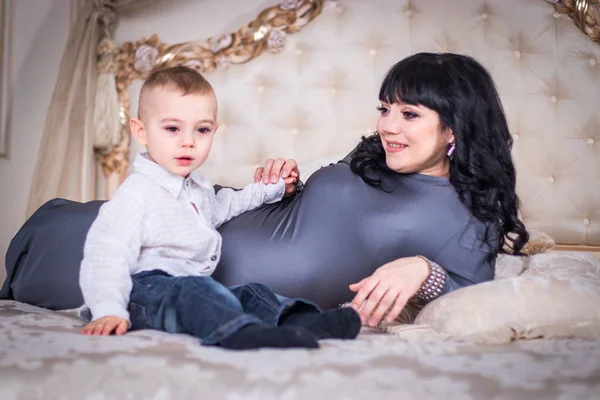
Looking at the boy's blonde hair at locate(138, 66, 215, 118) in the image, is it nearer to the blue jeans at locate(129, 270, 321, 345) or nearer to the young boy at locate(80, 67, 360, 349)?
the young boy at locate(80, 67, 360, 349)

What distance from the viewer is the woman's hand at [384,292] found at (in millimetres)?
1498

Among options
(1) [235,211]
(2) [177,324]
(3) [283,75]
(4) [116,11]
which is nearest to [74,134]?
(4) [116,11]

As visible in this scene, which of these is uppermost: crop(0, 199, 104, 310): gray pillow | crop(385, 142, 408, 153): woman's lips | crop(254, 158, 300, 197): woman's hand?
crop(385, 142, 408, 153): woman's lips

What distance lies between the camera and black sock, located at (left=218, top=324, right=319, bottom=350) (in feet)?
3.88

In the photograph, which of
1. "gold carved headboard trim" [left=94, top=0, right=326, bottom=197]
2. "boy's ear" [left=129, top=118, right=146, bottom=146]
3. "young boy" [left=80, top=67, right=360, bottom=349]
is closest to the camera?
"young boy" [left=80, top=67, right=360, bottom=349]

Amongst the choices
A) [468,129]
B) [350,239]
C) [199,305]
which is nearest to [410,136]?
[468,129]

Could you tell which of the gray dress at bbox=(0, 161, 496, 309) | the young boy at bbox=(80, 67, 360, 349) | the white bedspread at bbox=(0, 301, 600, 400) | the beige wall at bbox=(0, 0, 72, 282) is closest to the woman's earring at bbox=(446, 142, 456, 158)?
the gray dress at bbox=(0, 161, 496, 309)

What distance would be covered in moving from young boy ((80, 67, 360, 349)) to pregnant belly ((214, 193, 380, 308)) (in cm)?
17

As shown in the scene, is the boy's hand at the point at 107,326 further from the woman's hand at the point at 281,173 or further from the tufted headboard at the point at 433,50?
the tufted headboard at the point at 433,50

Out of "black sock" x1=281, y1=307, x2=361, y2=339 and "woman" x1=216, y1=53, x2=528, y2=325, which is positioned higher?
"woman" x1=216, y1=53, x2=528, y2=325

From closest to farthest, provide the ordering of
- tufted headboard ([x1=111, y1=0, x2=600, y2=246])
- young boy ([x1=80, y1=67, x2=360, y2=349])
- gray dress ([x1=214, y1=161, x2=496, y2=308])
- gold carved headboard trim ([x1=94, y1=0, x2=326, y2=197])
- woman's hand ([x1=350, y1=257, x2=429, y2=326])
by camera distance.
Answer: young boy ([x1=80, y1=67, x2=360, y2=349]) → woman's hand ([x1=350, y1=257, x2=429, y2=326]) → gray dress ([x1=214, y1=161, x2=496, y2=308]) → tufted headboard ([x1=111, y1=0, x2=600, y2=246]) → gold carved headboard trim ([x1=94, y1=0, x2=326, y2=197])

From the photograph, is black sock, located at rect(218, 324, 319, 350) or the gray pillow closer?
Answer: black sock, located at rect(218, 324, 319, 350)

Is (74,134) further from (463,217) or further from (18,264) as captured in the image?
(463,217)

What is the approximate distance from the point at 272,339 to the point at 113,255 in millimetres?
438
